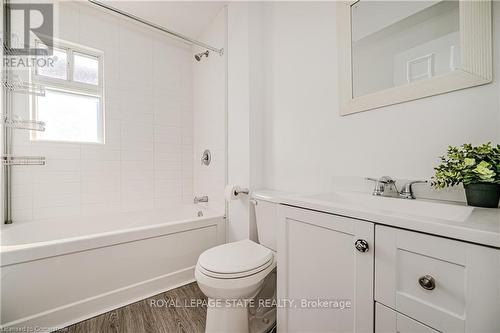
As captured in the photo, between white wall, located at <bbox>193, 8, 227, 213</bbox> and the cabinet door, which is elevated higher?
white wall, located at <bbox>193, 8, 227, 213</bbox>

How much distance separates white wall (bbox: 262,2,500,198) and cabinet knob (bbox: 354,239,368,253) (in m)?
0.54

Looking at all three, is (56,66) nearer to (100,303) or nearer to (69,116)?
(69,116)

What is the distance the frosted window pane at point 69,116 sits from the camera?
1.93 m

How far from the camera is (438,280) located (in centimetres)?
56

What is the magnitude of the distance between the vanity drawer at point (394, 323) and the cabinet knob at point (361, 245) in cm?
17

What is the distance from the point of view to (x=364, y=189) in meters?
1.18

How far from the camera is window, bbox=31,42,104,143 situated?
6.32 ft

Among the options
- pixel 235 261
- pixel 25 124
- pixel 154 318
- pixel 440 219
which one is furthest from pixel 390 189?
pixel 25 124

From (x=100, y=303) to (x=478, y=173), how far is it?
211cm

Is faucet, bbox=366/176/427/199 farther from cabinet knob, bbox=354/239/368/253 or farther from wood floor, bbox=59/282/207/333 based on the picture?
wood floor, bbox=59/282/207/333

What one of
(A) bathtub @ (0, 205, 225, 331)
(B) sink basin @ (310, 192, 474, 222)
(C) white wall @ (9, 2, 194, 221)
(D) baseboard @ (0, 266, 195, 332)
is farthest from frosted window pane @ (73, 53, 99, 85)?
(B) sink basin @ (310, 192, 474, 222)

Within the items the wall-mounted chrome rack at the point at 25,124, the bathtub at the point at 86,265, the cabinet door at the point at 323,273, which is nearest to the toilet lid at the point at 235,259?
the cabinet door at the point at 323,273

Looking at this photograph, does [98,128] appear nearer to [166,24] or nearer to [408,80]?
[166,24]

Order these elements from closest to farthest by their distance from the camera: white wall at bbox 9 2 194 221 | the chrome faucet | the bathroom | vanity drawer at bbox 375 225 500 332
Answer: vanity drawer at bbox 375 225 500 332 < the bathroom < the chrome faucet < white wall at bbox 9 2 194 221
